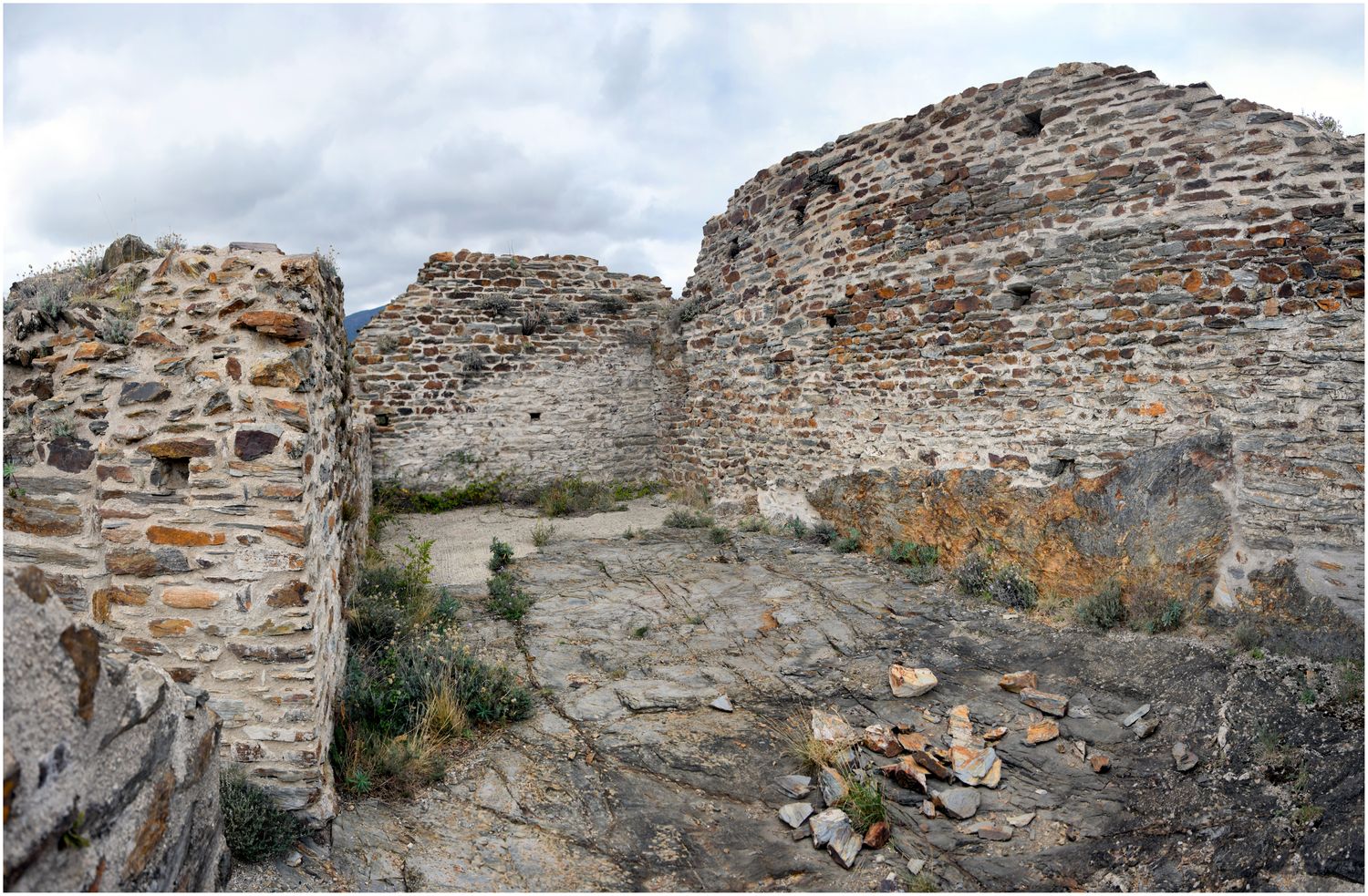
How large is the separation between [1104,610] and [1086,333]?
2155mm

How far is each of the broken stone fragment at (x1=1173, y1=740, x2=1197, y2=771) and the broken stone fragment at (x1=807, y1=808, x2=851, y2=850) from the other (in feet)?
5.92

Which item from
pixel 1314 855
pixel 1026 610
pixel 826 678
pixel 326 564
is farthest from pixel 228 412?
pixel 1026 610

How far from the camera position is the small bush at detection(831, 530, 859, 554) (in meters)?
7.75

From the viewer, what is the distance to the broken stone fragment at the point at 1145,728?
419 centimetres

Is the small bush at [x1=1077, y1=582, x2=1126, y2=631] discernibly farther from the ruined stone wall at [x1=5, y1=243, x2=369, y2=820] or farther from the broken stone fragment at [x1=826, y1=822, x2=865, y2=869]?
the ruined stone wall at [x1=5, y1=243, x2=369, y2=820]

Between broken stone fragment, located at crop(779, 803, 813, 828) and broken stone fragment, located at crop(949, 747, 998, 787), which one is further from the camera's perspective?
broken stone fragment, located at crop(949, 747, 998, 787)

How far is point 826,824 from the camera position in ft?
11.5

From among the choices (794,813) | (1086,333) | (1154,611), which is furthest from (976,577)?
(794,813)

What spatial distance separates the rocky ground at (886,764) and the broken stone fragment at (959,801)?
18 mm

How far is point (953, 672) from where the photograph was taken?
199 inches

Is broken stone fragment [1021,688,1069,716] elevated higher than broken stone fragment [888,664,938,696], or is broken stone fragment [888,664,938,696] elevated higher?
broken stone fragment [888,664,938,696]

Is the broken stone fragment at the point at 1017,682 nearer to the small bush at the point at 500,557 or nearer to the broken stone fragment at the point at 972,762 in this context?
the broken stone fragment at the point at 972,762

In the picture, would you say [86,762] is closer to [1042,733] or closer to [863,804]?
[863,804]

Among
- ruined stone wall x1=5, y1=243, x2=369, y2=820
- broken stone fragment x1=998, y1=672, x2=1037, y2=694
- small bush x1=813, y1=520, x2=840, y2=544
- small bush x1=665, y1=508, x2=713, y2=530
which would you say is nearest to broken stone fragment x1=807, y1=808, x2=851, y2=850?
broken stone fragment x1=998, y1=672, x2=1037, y2=694
